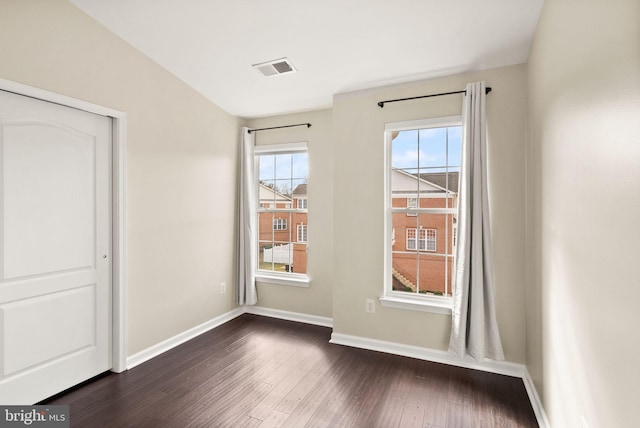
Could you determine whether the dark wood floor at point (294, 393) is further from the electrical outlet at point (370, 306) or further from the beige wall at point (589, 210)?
the beige wall at point (589, 210)

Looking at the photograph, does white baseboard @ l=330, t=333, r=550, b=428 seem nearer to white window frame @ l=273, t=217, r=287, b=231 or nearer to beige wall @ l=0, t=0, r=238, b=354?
white window frame @ l=273, t=217, r=287, b=231

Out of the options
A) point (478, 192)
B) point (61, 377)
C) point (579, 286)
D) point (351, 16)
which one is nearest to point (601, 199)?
point (579, 286)

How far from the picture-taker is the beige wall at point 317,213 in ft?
12.2

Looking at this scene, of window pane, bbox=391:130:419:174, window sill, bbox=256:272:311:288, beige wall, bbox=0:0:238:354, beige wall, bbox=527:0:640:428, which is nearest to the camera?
beige wall, bbox=527:0:640:428

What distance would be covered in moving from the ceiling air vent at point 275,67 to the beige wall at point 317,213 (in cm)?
84

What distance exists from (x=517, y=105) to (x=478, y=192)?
2.47 feet

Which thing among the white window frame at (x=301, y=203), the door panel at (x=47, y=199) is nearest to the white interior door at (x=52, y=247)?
the door panel at (x=47, y=199)

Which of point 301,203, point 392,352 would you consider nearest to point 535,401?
point 392,352

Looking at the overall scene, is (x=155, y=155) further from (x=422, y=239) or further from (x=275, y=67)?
(x=422, y=239)

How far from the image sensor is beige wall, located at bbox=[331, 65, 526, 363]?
258 centimetres

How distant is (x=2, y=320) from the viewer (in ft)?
6.73

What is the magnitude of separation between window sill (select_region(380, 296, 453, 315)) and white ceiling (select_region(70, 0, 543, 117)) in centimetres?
202

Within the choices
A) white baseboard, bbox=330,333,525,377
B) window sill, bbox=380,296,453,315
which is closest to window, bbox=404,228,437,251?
window sill, bbox=380,296,453,315

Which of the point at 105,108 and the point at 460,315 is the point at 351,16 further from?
the point at 460,315
